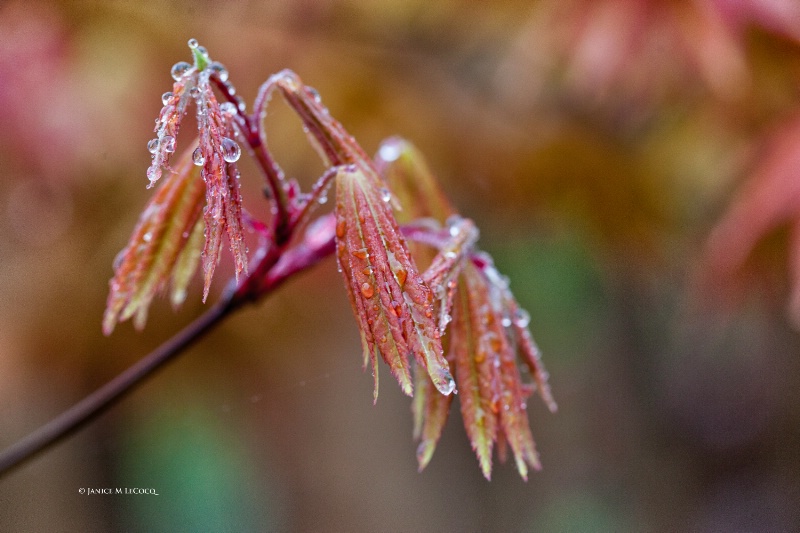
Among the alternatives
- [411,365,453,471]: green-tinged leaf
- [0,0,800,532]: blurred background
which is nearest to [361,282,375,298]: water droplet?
[411,365,453,471]: green-tinged leaf

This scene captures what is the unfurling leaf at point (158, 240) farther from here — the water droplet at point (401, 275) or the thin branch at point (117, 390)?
the water droplet at point (401, 275)

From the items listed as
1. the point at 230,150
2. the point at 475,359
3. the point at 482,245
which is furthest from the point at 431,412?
the point at 482,245

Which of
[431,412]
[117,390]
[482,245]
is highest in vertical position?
[482,245]

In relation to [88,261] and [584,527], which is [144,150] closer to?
[88,261]

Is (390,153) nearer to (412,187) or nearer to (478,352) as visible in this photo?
(412,187)

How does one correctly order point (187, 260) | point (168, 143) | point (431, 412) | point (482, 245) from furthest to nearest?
point (482, 245)
point (187, 260)
point (431, 412)
point (168, 143)

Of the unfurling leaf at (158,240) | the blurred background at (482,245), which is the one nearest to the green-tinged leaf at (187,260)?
the unfurling leaf at (158,240)

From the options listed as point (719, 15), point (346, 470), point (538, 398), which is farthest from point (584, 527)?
point (719, 15)
